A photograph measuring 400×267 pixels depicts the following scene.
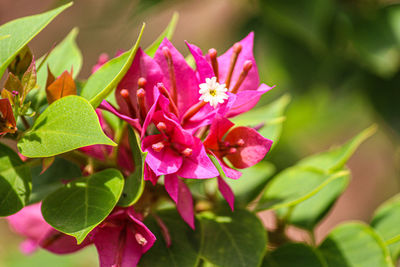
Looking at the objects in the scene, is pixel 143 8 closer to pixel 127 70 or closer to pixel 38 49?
pixel 127 70

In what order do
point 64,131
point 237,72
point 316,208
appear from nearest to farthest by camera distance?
point 64,131 < point 237,72 < point 316,208

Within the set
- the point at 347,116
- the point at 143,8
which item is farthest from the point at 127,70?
the point at 347,116

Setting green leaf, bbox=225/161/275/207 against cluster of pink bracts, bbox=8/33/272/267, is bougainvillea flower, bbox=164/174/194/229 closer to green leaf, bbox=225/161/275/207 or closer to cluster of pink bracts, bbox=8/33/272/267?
cluster of pink bracts, bbox=8/33/272/267

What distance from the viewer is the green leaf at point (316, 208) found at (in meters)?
0.81

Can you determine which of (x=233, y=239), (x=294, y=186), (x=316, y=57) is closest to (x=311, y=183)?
(x=294, y=186)

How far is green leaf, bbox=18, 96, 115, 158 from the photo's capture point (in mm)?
480

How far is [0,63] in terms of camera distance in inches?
20.9

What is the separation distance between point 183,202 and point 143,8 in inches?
31.2

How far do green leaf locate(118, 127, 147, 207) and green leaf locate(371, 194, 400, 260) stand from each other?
0.44m

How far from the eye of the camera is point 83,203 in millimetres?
542

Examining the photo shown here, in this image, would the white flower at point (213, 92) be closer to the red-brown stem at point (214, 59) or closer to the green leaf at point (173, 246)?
the red-brown stem at point (214, 59)

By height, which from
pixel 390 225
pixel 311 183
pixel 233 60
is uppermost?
pixel 233 60

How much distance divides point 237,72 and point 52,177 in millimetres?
340

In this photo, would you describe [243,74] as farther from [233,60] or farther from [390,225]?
[390,225]
